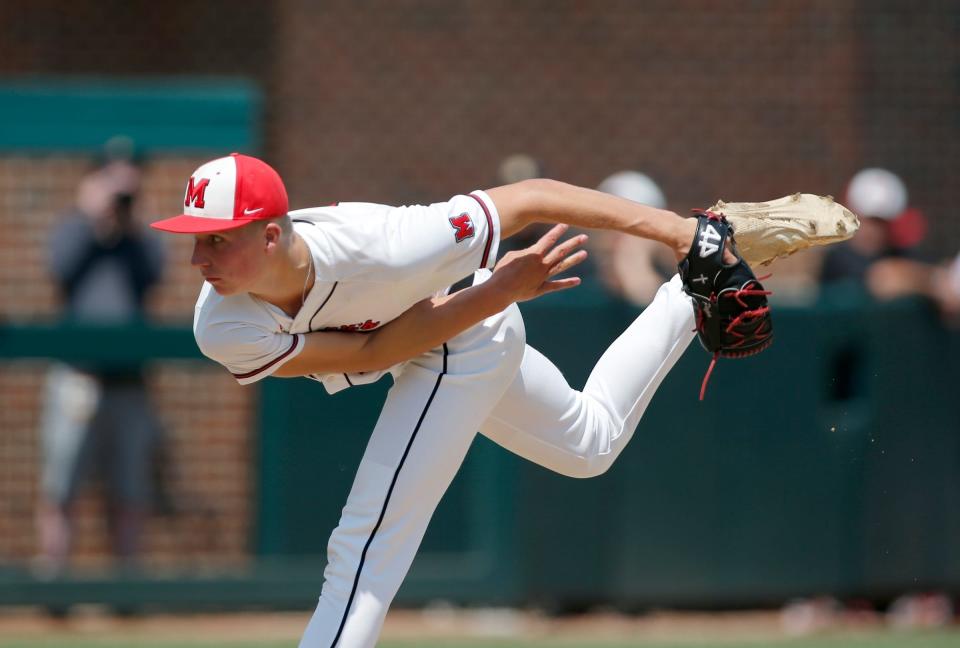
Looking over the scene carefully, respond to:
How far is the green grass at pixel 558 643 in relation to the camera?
22.1ft

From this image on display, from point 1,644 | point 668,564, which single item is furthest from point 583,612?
point 1,644

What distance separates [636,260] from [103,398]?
2896mm

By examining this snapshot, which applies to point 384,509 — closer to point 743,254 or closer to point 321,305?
point 321,305

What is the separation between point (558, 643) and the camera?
22.6 feet

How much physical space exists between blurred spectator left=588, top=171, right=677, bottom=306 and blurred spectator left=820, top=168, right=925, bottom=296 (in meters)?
0.91

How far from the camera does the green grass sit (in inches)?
265

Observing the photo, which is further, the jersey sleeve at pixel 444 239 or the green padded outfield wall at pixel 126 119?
the green padded outfield wall at pixel 126 119

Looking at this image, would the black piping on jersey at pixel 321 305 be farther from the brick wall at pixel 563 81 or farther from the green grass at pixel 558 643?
the brick wall at pixel 563 81

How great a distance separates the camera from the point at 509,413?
15.7 ft

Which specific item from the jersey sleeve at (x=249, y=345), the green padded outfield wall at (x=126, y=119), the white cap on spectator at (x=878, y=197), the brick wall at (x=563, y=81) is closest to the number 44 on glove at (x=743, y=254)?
the jersey sleeve at (x=249, y=345)

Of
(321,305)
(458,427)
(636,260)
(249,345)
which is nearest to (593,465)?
(458,427)

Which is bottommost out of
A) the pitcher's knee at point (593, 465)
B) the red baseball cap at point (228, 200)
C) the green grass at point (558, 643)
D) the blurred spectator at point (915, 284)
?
the green grass at point (558, 643)

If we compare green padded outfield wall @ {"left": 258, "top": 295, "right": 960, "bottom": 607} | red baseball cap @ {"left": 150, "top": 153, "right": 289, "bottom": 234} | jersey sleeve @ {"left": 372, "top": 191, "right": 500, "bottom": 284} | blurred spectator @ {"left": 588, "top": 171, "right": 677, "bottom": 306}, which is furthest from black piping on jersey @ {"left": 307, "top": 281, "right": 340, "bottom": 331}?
blurred spectator @ {"left": 588, "top": 171, "right": 677, "bottom": 306}

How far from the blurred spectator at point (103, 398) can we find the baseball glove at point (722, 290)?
3807 mm
